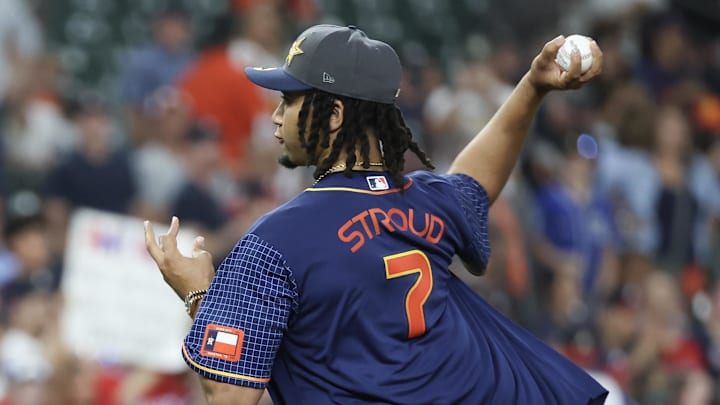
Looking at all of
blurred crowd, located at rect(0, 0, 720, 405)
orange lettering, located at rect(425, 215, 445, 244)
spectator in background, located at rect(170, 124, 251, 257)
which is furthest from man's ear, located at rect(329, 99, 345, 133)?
spectator in background, located at rect(170, 124, 251, 257)

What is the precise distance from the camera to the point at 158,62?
32.8ft

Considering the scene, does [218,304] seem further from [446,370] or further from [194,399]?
[194,399]

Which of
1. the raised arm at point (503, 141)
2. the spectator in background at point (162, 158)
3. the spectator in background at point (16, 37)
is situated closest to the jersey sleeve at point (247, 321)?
the raised arm at point (503, 141)

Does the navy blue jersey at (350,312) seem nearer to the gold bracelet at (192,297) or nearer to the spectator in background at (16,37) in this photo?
the gold bracelet at (192,297)

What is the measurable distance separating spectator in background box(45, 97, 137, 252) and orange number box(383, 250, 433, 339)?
5515 millimetres

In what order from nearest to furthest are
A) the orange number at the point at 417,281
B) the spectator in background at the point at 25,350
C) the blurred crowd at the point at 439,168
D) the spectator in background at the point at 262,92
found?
the orange number at the point at 417,281, the spectator in background at the point at 25,350, the blurred crowd at the point at 439,168, the spectator in background at the point at 262,92

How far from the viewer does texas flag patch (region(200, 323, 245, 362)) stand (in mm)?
3275

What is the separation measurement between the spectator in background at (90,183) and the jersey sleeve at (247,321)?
5558 millimetres

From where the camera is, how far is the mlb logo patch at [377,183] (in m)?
3.52

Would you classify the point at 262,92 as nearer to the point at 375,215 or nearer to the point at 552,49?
the point at 552,49

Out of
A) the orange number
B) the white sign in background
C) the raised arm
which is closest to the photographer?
the orange number

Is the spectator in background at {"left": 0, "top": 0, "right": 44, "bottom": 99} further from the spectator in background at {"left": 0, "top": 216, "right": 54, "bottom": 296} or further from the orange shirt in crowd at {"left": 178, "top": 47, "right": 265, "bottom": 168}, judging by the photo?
the spectator in background at {"left": 0, "top": 216, "right": 54, "bottom": 296}

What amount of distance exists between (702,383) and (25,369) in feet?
13.1

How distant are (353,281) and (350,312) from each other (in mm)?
81
